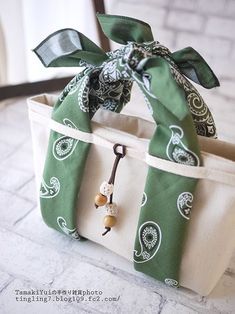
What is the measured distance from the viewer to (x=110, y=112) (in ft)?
2.42

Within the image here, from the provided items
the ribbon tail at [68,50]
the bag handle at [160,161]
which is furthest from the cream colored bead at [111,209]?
the ribbon tail at [68,50]

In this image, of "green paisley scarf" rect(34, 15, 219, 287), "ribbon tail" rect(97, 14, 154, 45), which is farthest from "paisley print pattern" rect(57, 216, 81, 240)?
"ribbon tail" rect(97, 14, 154, 45)

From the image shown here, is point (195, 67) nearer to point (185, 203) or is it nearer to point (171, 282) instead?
point (185, 203)

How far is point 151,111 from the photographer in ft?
2.01

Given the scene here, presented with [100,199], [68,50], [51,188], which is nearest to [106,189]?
[100,199]

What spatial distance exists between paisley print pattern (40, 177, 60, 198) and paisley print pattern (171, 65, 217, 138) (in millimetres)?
277

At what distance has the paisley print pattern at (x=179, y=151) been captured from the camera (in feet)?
1.91

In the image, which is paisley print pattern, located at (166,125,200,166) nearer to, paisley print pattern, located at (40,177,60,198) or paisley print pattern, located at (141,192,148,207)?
paisley print pattern, located at (141,192,148,207)

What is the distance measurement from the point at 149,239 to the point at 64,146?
0.22 meters

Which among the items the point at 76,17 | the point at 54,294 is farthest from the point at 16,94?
the point at 54,294

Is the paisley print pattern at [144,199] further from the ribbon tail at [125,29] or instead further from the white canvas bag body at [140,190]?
the ribbon tail at [125,29]

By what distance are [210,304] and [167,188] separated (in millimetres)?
243

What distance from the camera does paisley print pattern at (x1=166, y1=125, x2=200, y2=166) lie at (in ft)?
1.91

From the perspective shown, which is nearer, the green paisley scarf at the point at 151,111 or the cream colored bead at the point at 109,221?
the green paisley scarf at the point at 151,111
